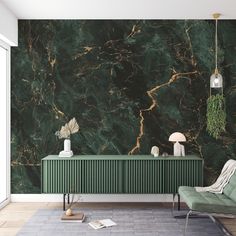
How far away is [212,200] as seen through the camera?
4.23 m

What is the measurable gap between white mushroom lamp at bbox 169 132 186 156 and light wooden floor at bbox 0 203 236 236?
77 cm

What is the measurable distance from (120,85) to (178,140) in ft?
3.74

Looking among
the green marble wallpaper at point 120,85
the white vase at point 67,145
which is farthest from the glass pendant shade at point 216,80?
the white vase at point 67,145

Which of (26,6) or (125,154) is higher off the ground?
(26,6)

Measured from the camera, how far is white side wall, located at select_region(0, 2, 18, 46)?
5020mm

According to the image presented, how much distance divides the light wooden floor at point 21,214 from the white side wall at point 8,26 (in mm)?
2243

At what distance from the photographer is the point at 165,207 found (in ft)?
18.1

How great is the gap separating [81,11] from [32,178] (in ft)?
8.02

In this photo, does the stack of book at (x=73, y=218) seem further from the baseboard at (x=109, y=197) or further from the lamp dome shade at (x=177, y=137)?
the lamp dome shade at (x=177, y=137)

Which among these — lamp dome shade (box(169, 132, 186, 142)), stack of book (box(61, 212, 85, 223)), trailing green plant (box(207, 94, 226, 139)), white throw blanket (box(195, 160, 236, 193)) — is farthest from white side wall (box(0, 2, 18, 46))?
white throw blanket (box(195, 160, 236, 193))

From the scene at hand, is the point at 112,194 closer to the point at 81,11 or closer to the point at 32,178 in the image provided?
the point at 32,178

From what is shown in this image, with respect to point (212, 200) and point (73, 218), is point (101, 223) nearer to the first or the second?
point (73, 218)

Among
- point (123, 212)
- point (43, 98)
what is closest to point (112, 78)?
point (43, 98)

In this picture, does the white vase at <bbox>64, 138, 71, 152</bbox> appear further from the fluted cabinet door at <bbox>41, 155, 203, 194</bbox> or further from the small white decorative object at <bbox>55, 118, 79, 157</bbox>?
the fluted cabinet door at <bbox>41, 155, 203, 194</bbox>
